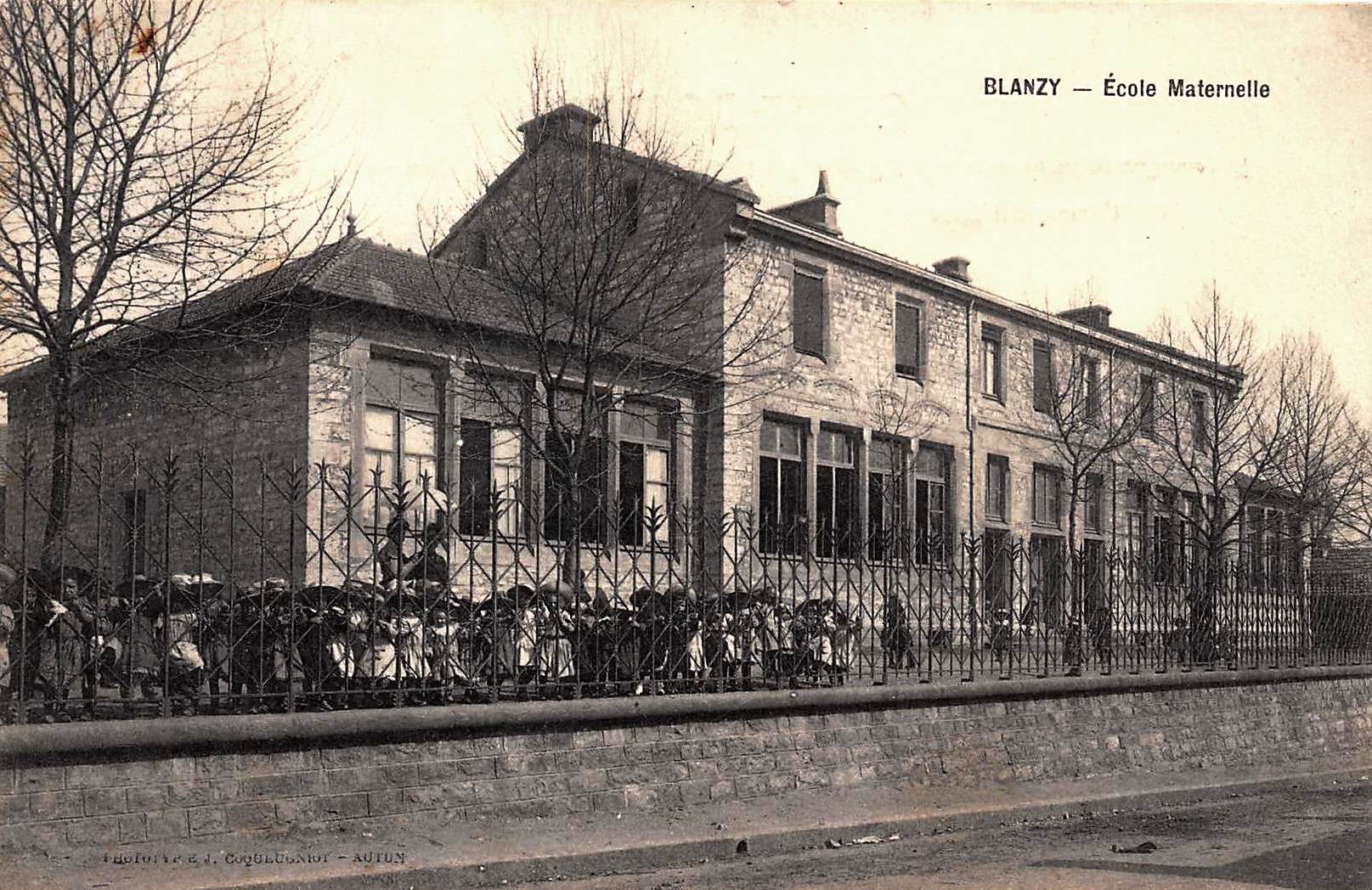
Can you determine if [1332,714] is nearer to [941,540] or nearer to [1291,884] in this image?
[941,540]

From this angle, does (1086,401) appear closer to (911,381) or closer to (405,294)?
(911,381)

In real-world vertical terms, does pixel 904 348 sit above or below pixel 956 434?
above

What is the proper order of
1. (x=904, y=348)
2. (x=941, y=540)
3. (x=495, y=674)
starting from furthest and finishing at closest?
(x=904, y=348), (x=941, y=540), (x=495, y=674)

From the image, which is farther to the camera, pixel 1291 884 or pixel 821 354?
pixel 821 354

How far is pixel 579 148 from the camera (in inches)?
534

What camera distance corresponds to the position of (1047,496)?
2895 centimetres

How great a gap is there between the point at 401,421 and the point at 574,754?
9324mm

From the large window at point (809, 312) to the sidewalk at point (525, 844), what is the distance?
486 inches

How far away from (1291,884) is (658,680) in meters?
4.55

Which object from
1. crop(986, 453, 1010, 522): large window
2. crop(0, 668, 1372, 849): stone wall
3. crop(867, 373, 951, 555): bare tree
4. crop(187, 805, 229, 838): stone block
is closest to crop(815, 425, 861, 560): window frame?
crop(867, 373, 951, 555): bare tree

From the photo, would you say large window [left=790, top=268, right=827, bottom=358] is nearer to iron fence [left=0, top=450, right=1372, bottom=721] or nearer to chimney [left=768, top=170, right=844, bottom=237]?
chimney [left=768, top=170, right=844, bottom=237]

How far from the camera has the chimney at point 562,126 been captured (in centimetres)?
1330

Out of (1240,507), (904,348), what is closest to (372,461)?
(904,348)

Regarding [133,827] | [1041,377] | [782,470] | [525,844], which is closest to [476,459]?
[782,470]
